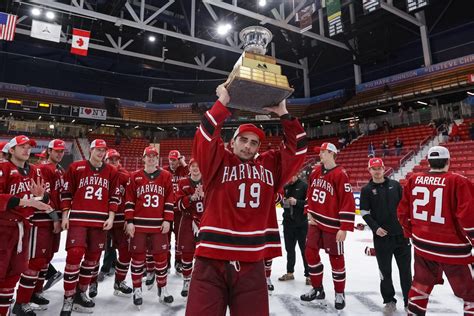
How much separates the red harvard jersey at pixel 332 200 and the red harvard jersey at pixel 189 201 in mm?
1619

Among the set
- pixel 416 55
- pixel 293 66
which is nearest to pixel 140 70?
pixel 293 66

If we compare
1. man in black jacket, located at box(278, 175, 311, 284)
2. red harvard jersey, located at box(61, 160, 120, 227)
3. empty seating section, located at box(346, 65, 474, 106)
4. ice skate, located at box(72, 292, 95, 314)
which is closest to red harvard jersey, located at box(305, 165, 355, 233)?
man in black jacket, located at box(278, 175, 311, 284)

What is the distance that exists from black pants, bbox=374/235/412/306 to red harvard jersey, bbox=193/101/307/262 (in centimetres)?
220

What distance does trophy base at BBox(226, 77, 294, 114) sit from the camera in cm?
226

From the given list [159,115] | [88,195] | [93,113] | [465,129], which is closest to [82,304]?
[88,195]

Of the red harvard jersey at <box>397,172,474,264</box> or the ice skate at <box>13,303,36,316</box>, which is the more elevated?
the red harvard jersey at <box>397,172,474,264</box>

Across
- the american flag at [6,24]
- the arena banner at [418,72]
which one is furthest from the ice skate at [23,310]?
the arena banner at [418,72]

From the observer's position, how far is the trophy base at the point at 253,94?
7.41 feet

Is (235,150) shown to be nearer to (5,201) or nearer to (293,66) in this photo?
(5,201)

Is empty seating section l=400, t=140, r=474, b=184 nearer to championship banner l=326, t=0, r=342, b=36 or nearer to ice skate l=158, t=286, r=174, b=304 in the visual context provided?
championship banner l=326, t=0, r=342, b=36

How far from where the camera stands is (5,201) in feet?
9.41

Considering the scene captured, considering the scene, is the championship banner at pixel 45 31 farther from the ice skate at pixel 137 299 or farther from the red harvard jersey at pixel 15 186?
the ice skate at pixel 137 299

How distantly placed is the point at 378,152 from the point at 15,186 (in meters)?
14.2

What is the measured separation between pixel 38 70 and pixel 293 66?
22710 mm
